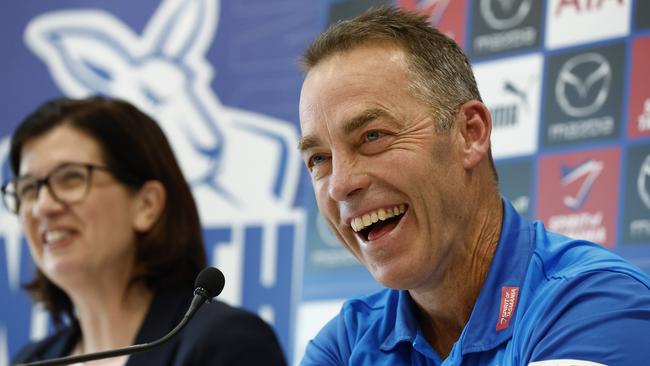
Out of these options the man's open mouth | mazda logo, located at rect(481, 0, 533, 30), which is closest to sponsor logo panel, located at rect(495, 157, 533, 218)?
mazda logo, located at rect(481, 0, 533, 30)

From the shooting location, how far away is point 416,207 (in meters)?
1.87

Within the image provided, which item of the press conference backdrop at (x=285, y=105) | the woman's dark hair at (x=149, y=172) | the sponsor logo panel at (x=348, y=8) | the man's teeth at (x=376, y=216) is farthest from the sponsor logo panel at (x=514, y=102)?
the man's teeth at (x=376, y=216)

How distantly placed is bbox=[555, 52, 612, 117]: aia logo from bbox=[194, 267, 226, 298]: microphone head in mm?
1254

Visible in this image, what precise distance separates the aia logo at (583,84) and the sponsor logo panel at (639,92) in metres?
0.07

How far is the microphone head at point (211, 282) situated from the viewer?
6.08 ft

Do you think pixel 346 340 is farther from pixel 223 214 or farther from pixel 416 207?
pixel 223 214

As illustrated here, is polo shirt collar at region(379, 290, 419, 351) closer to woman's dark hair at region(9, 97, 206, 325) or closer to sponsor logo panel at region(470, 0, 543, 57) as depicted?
woman's dark hair at region(9, 97, 206, 325)

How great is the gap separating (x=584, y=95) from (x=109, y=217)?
124 cm

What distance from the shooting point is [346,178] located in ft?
6.11

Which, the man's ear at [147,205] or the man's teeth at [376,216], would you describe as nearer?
the man's teeth at [376,216]

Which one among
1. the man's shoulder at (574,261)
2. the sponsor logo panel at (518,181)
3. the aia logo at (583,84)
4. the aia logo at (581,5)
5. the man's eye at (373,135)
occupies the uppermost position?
the aia logo at (581,5)

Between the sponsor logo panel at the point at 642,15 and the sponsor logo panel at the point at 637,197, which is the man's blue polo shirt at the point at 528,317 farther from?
the sponsor logo panel at the point at 642,15

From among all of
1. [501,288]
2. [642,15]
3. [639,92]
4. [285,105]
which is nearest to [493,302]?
[501,288]

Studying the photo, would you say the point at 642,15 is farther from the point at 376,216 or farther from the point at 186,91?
the point at 186,91
